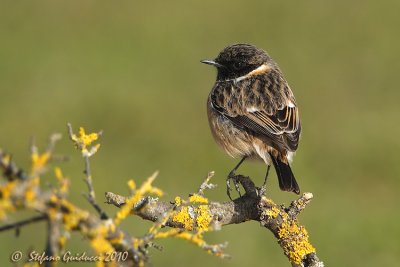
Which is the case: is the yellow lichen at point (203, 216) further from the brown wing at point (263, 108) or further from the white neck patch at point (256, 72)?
the white neck patch at point (256, 72)

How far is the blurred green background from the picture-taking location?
10484 mm

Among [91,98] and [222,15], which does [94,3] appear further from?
[91,98]

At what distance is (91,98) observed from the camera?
14047 millimetres

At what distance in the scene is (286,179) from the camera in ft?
20.0

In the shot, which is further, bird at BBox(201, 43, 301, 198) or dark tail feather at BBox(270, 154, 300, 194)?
bird at BBox(201, 43, 301, 198)

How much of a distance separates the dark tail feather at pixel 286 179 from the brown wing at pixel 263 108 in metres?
0.14

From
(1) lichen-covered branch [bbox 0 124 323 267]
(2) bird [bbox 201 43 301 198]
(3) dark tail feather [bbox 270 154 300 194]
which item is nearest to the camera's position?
(1) lichen-covered branch [bbox 0 124 323 267]

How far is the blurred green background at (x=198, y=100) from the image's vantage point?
10.5 meters

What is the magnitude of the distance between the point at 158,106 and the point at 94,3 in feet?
16.6

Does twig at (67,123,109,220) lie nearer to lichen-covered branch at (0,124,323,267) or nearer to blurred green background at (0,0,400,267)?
lichen-covered branch at (0,124,323,267)

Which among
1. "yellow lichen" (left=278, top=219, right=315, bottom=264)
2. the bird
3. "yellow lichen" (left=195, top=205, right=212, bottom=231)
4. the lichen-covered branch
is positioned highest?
the bird

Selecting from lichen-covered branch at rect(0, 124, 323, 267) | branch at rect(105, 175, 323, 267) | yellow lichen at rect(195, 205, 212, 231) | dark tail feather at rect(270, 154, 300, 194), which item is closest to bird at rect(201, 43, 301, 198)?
dark tail feather at rect(270, 154, 300, 194)
